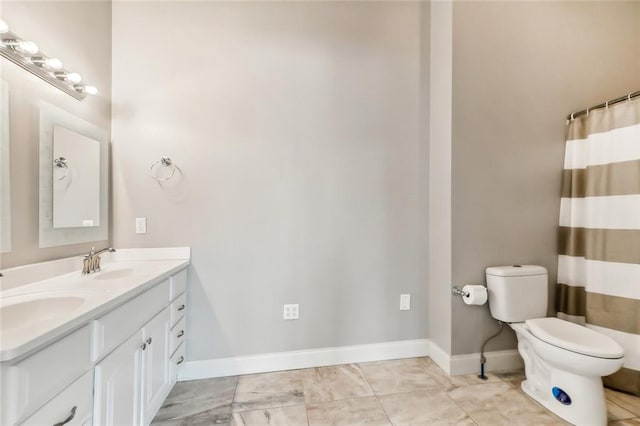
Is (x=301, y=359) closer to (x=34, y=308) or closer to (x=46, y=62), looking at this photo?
(x=34, y=308)

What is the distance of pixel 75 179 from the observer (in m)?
1.49

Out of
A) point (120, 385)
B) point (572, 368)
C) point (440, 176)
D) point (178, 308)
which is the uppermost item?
point (440, 176)

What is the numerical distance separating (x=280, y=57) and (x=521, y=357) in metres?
2.79

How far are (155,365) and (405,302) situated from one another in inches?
66.2

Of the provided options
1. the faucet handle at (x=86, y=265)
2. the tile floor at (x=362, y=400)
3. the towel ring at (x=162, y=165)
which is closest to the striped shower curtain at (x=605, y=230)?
the tile floor at (x=362, y=400)

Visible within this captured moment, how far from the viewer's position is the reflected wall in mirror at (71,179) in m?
1.33

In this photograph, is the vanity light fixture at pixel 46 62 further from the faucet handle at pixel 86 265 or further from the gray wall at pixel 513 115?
the gray wall at pixel 513 115

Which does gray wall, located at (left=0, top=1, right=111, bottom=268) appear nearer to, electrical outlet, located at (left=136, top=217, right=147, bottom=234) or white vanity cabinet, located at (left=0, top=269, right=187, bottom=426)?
electrical outlet, located at (left=136, top=217, right=147, bottom=234)

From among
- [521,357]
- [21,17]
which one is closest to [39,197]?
[21,17]

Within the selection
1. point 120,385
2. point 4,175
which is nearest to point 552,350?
point 120,385

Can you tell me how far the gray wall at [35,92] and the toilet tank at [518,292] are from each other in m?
2.62

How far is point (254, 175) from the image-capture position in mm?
1906

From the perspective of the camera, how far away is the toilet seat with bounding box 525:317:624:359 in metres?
1.32

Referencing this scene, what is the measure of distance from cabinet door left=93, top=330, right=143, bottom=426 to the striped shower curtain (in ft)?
8.90
